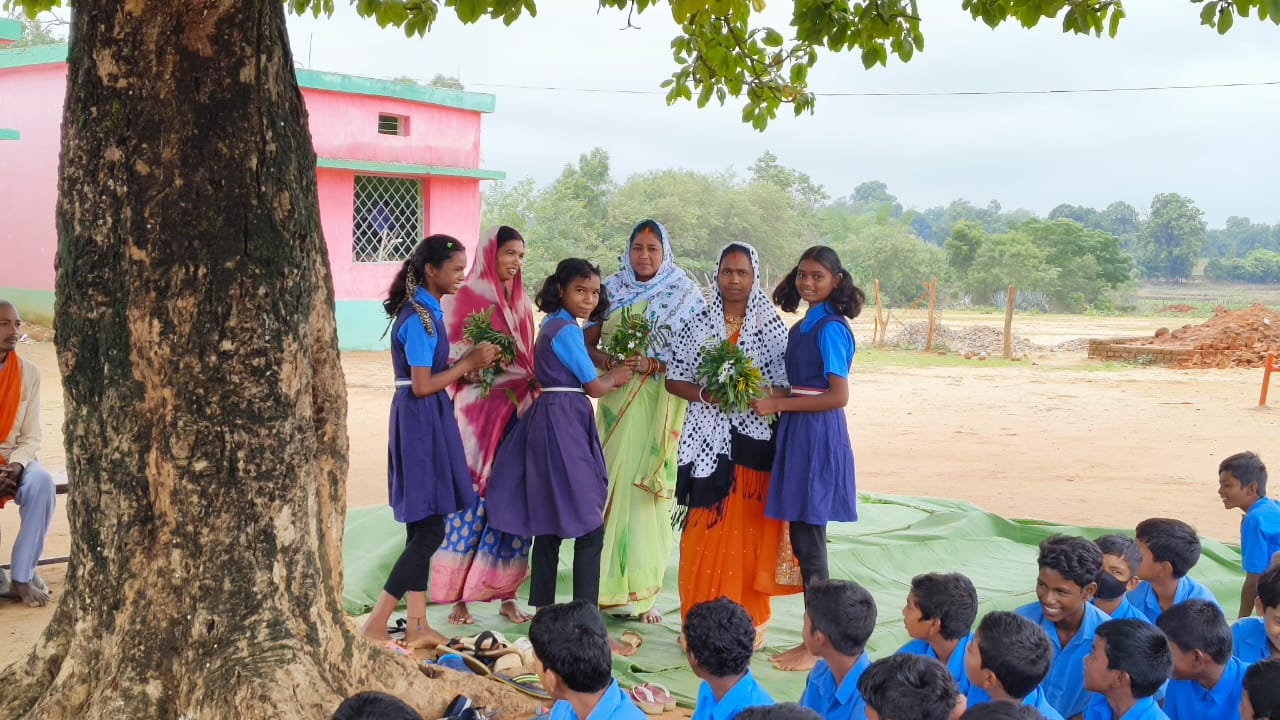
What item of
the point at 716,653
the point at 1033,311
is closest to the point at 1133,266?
the point at 1033,311

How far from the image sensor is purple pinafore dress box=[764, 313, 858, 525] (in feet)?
16.6

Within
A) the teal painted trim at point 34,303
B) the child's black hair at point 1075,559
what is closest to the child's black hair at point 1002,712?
the child's black hair at point 1075,559

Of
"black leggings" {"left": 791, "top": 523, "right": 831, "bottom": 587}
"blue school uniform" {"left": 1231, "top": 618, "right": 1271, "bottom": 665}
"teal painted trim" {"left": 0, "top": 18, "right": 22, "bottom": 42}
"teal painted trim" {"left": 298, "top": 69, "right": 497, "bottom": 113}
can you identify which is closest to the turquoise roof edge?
"teal painted trim" {"left": 298, "top": 69, "right": 497, "bottom": 113}

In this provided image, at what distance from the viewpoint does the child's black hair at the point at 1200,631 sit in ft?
11.9

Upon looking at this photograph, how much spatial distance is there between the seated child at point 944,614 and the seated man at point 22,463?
4651 millimetres

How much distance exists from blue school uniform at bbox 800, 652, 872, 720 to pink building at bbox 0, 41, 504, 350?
1718cm

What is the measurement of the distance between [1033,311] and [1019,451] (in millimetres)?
30168

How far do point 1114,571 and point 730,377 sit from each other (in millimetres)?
1793

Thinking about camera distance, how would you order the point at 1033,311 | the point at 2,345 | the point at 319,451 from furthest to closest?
the point at 1033,311 → the point at 2,345 → the point at 319,451

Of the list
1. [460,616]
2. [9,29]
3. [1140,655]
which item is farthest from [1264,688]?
[9,29]

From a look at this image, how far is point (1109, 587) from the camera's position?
172 inches

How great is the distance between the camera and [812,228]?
4716 centimetres

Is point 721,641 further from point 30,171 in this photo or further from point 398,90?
point 30,171

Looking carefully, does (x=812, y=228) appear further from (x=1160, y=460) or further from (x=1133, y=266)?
(x=1160, y=460)
